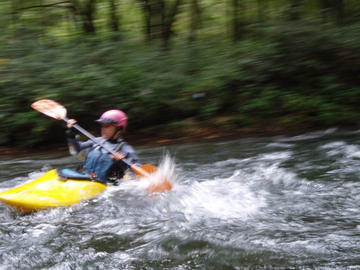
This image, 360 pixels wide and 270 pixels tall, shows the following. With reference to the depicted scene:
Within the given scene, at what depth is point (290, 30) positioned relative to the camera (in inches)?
340

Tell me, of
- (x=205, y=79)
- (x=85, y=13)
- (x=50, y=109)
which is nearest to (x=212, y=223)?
(x=50, y=109)

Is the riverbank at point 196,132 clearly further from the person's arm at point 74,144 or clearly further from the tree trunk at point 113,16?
the person's arm at point 74,144

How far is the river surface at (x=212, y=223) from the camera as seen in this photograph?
9.71ft

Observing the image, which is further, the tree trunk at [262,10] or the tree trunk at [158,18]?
the tree trunk at [158,18]

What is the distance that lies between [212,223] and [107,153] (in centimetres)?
136

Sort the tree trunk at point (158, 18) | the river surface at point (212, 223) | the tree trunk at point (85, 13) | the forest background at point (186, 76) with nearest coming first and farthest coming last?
1. the river surface at point (212, 223)
2. the forest background at point (186, 76)
3. the tree trunk at point (85, 13)
4. the tree trunk at point (158, 18)

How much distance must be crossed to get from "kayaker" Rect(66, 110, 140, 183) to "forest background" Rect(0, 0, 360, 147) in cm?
356

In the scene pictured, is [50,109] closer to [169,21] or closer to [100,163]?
[100,163]

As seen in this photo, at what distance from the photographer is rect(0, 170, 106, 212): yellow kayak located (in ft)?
12.4

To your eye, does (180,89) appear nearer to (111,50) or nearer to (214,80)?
(214,80)

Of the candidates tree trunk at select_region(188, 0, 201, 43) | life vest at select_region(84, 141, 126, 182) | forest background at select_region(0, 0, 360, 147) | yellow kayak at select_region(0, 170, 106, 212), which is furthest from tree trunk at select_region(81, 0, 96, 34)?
yellow kayak at select_region(0, 170, 106, 212)

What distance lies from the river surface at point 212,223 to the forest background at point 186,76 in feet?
8.65

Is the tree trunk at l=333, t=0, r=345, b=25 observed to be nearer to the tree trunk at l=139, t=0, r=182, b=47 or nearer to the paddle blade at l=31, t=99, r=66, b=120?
the tree trunk at l=139, t=0, r=182, b=47

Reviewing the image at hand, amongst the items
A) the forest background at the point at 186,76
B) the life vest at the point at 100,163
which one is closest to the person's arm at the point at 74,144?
the life vest at the point at 100,163
